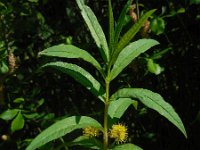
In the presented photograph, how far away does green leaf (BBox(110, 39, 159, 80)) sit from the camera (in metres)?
1.53

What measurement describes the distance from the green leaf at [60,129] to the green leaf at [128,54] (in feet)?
0.55

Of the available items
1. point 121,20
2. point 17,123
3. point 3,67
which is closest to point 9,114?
point 17,123

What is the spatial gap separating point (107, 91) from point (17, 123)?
0.78m

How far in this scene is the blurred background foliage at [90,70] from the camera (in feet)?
8.22

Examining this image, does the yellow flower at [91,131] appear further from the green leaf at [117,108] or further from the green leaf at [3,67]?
the green leaf at [3,67]

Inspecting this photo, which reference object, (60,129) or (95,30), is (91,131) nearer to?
(60,129)

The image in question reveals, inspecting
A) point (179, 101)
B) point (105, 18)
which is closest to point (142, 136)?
point (179, 101)

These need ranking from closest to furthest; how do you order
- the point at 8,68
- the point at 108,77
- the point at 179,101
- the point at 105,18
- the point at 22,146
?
the point at 108,77 → the point at 8,68 → the point at 22,146 → the point at 105,18 → the point at 179,101

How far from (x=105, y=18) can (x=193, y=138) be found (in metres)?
0.91

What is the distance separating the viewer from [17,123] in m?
2.18

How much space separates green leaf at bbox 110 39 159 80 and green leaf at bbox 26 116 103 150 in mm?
166

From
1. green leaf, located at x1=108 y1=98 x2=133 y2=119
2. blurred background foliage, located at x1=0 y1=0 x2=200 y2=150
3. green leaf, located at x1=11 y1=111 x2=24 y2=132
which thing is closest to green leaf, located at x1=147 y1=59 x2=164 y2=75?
blurred background foliage, located at x1=0 y1=0 x2=200 y2=150

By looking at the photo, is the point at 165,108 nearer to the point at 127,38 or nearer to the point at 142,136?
the point at 127,38

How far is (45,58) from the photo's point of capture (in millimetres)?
2447
